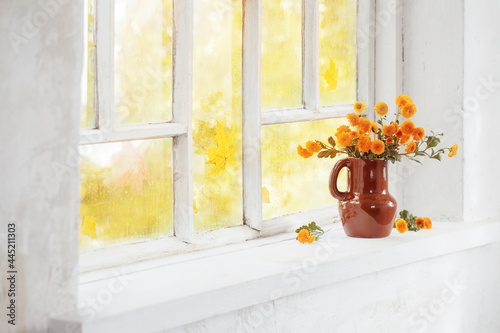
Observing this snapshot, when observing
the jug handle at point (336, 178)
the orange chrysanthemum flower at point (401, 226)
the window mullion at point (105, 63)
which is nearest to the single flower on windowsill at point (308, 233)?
the jug handle at point (336, 178)

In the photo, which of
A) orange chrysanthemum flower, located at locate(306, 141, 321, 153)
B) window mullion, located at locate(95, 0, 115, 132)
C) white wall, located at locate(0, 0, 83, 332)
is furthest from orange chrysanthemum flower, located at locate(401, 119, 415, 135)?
white wall, located at locate(0, 0, 83, 332)

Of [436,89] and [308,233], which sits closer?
[308,233]

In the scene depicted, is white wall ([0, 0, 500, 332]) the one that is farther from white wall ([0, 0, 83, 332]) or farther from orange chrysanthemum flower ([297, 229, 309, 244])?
orange chrysanthemum flower ([297, 229, 309, 244])

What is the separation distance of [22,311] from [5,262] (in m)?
0.09

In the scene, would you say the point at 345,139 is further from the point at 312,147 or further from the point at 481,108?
the point at 481,108

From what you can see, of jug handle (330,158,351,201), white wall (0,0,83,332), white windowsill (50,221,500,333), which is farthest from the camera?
jug handle (330,158,351,201)

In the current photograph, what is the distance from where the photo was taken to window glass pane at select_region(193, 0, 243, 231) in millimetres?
1637

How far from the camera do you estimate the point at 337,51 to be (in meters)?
2.05

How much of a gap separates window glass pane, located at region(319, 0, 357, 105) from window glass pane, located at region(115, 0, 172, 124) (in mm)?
597

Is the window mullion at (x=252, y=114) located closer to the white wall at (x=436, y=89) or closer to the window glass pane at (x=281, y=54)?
the window glass pane at (x=281, y=54)

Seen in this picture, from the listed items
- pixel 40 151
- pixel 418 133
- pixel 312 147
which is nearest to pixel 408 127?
pixel 418 133

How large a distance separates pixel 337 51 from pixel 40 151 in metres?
1.18

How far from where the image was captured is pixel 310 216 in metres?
1.97

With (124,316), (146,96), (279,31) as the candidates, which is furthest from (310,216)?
(124,316)
